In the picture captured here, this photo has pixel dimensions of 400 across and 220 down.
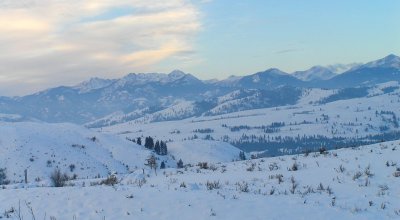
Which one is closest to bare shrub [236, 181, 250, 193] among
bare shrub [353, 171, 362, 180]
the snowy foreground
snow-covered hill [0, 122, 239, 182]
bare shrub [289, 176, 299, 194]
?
the snowy foreground

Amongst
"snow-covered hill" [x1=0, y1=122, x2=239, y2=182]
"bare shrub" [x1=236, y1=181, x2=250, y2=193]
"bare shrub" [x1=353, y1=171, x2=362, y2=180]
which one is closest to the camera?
"bare shrub" [x1=236, y1=181, x2=250, y2=193]

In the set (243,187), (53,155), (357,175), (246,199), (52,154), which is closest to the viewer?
(246,199)

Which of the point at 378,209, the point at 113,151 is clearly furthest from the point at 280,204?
the point at 113,151

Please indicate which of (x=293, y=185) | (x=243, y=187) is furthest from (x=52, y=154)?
(x=293, y=185)

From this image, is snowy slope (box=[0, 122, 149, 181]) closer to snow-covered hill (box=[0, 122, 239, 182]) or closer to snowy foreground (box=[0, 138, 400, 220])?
snow-covered hill (box=[0, 122, 239, 182])

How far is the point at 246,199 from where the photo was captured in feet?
64.1

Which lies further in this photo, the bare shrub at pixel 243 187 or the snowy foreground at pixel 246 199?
the bare shrub at pixel 243 187

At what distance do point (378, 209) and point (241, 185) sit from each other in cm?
683

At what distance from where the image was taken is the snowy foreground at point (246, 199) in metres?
17.6

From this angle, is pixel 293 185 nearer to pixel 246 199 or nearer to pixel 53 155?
pixel 246 199

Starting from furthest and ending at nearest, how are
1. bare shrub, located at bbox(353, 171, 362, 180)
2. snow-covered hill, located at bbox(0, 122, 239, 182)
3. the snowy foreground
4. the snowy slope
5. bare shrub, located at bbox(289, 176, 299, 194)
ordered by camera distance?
1. the snowy slope
2. snow-covered hill, located at bbox(0, 122, 239, 182)
3. bare shrub, located at bbox(353, 171, 362, 180)
4. bare shrub, located at bbox(289, 176, 299, 194)
5. the snowy foreground

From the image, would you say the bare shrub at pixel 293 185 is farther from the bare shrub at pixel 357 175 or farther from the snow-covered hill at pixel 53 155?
the snow-covered hill at pixel 53 155

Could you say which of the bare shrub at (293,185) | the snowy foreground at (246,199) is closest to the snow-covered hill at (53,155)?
the snowy foreground at (246,199)

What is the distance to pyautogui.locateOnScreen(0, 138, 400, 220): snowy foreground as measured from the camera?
17.6 m
